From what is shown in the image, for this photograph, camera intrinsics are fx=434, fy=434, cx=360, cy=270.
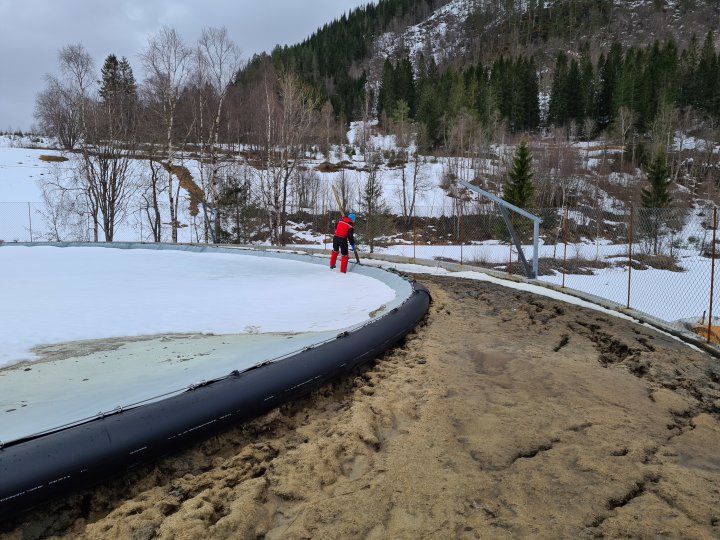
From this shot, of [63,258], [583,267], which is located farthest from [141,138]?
[583,267]

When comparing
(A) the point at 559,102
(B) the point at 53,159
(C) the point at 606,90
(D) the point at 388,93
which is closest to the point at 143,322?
(B) the point at 53,159

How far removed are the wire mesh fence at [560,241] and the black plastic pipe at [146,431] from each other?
29.2 feet

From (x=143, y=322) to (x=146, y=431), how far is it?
302 cm

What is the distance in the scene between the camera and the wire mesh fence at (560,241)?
645 inches

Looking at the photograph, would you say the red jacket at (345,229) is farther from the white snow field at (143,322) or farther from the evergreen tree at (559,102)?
the evergreen tree at (559,102)

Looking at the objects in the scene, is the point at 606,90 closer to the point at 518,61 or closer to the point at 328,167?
the point at 518,61

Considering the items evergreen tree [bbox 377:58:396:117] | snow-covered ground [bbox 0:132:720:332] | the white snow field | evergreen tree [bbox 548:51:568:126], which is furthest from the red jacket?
evergreen tree [bbox 377:58:396:117]

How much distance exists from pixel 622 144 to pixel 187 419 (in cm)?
5606

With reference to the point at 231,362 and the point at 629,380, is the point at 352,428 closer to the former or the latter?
the point at 231,362

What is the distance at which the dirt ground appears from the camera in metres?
1.88

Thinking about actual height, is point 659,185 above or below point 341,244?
above

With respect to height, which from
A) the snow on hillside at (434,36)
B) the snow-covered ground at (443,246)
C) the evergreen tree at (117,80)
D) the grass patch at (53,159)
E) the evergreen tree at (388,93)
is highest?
the snow on hillside at (434,36)

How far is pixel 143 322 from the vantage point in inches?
195

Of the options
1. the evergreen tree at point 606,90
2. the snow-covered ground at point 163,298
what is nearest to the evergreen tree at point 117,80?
the snow-covered ground at point 163,298
